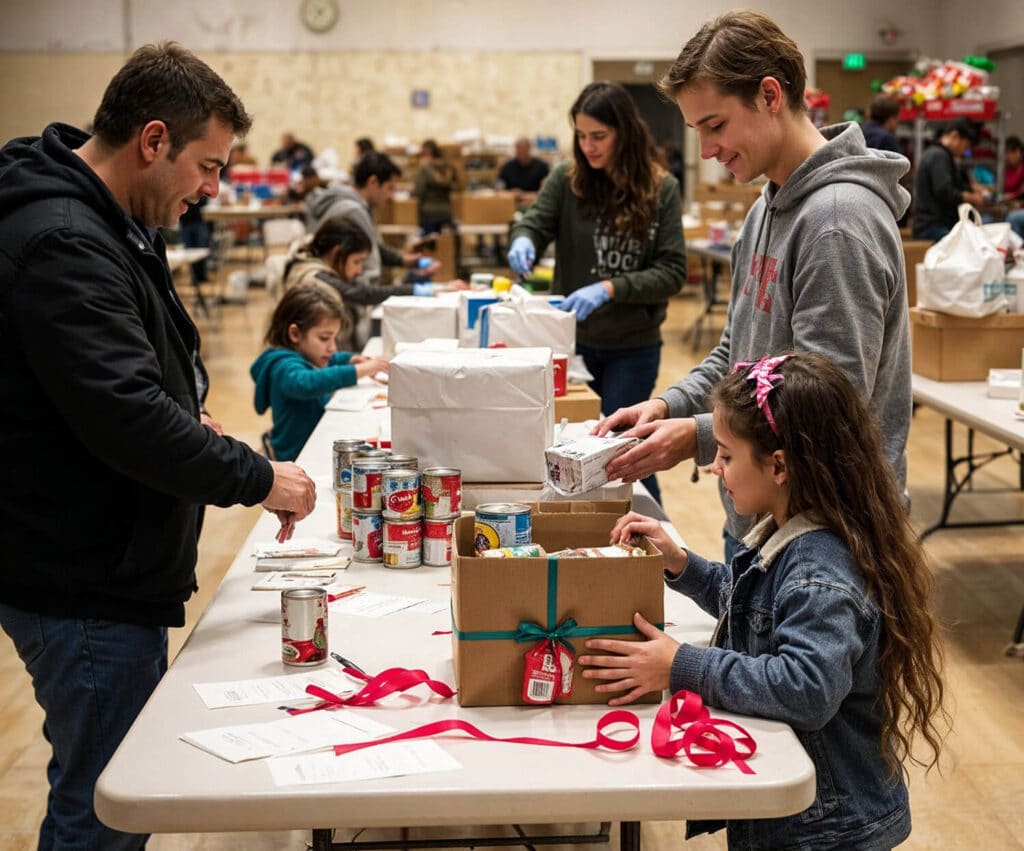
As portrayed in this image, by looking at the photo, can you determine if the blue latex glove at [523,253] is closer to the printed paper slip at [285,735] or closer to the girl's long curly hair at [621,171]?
the girl's long curly hair at [621,171]

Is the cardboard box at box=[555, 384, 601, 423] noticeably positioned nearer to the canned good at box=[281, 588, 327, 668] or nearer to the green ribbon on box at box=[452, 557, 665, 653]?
the canned good at box=[281, 588, 327, 668]

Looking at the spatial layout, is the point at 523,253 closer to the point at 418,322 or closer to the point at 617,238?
the point at 617,238

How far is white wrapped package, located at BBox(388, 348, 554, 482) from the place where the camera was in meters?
2.40

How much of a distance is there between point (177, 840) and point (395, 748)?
1619 millimetres

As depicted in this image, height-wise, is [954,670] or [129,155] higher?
[129,155]

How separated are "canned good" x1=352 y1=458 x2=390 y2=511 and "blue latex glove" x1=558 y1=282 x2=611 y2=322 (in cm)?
166

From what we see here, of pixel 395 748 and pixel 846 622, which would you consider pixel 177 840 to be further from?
pixel 846 622

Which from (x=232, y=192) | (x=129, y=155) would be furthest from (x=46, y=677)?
(x=232, y=192)

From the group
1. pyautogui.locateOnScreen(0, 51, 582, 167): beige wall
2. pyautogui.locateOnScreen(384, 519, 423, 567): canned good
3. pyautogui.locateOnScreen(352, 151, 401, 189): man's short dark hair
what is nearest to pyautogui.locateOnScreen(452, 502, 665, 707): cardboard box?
pyautogui.locateOnScreen(384, 519, 423, 567): canned good

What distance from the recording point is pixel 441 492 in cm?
220

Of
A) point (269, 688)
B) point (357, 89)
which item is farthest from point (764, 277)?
point (357, 89)

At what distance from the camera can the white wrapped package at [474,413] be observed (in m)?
2.40

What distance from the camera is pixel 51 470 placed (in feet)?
5.95

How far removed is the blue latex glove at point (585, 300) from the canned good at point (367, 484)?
1665mm
